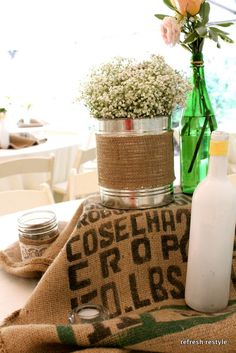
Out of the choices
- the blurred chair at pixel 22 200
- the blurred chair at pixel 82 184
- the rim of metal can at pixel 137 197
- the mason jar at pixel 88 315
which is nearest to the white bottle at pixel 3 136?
the blurred chair at pixel 82 184

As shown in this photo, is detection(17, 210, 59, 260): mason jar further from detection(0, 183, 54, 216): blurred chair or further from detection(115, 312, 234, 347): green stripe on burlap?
detection(0, 183, 54, 216): blurred chair

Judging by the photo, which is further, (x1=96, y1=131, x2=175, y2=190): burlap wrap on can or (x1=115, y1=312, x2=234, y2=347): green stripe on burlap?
(x1=96, y1=131, x2=175, y2=190): burlap wrap on can

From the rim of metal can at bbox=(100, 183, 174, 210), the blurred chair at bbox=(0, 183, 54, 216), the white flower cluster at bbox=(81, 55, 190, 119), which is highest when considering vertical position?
the white flower cluster at bbox=(81, 55, 190, 119)

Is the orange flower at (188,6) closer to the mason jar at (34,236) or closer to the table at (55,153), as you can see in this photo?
the mason jar at (34,236)

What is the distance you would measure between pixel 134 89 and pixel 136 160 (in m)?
0.13

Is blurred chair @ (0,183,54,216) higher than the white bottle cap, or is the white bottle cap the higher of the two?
the white bottle cap

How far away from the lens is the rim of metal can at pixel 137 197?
0.72 meters

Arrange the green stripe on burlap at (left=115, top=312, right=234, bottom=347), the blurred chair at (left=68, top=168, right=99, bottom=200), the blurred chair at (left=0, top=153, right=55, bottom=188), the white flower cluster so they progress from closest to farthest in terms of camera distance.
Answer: the green stripe on burlap at (left=115, top=312, right=234, bottom=347)
the white flower cluster
the blurred chair at (left=68, top=168, right=99, bottom=200)
the blurred chair at (left=0, top=153, right=55, bottom=188)

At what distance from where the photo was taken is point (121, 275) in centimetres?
70

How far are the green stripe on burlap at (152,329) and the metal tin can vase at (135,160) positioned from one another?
24cm

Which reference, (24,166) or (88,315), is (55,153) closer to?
(24,166)

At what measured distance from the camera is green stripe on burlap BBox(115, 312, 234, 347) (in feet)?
1.73

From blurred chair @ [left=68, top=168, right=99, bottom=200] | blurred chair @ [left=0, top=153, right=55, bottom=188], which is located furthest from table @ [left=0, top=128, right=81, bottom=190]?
blurred chair @ [left=68, top=168, right=99, bottom=200]

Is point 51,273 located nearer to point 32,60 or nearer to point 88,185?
point 88,185
